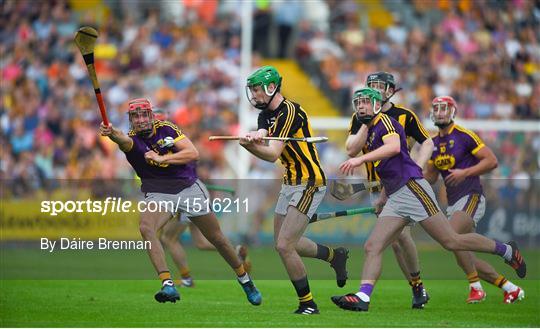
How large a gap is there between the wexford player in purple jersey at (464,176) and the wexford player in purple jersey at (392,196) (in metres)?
1.58

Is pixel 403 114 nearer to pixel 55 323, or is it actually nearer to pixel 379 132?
pixel 379 132

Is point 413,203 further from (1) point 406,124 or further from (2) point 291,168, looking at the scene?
(1) point 406,124

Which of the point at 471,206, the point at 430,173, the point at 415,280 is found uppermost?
the point at 430,173

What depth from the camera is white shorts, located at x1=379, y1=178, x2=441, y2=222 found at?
12328 mm

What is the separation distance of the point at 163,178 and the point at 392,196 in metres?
2.34

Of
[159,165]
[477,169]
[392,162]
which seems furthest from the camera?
[477,169]

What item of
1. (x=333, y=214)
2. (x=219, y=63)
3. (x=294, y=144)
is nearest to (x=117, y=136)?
(x=294, y=144)

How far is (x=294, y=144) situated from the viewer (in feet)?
40.8

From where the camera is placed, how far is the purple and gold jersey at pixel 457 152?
1437 cm

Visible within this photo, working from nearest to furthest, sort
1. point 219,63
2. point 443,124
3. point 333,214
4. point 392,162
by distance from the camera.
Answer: point 392,162 → point 333,214 → point 443,124 → point 219,63

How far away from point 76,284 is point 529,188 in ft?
37.8

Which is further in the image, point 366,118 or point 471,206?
point 471,206

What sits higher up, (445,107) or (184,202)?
(445,107)

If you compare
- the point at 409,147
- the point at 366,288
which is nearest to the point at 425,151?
the point at 409,147
